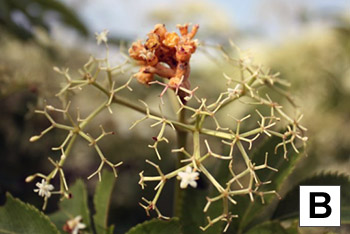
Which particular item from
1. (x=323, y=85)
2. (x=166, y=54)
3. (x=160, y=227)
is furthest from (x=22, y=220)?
(x=323, y=85)

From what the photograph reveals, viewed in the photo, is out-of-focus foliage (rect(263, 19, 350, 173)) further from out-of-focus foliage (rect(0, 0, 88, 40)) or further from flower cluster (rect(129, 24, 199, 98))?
flower cluster (rect(129, 24, 199, 98))

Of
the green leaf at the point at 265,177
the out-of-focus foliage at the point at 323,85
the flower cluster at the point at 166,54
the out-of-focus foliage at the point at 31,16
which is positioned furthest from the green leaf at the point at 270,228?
the out-of-focus foliage at the point at 31,16

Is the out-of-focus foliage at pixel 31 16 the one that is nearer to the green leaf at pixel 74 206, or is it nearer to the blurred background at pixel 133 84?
the blurred background at pixel 133 84

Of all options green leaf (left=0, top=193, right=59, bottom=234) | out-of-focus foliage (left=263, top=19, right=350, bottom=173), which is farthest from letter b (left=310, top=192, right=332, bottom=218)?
out-of-focus foliage (left=263, top=19, right=350, bottom=173)

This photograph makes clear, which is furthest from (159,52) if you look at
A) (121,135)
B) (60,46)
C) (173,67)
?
(60,46)

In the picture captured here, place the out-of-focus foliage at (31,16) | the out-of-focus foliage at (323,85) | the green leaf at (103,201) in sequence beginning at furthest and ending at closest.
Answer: the out-of-focus foliage at (323,85) < the out-of-focus foliage at (31,16) < the green leaf at (103,201)

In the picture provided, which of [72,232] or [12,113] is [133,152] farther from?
[72,232]

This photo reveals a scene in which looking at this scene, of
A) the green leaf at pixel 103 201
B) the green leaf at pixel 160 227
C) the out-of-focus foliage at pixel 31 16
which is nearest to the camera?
the green leaf at pixel 160 227
